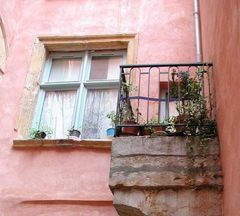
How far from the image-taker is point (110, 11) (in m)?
6.83

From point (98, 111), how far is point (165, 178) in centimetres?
241

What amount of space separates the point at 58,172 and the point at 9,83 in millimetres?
1714

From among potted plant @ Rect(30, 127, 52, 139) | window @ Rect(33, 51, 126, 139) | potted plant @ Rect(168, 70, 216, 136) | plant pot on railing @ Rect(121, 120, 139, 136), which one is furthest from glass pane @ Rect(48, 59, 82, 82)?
potted plant @ Rect(168, 70, 216, 136)

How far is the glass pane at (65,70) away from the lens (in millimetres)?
6402

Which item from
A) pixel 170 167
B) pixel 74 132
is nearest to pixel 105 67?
pixel 74 132

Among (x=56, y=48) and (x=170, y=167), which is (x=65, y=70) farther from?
(x=170, y=167)

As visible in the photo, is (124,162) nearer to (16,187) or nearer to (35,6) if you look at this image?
(16,187)

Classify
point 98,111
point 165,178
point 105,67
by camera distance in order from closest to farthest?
1. point 165,178
2. point 98,111
3. point 105,67

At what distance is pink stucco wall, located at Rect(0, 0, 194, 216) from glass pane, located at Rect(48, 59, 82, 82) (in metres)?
0.42

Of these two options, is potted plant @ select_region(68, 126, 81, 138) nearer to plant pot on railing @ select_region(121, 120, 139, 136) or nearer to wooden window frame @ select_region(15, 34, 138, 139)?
wooden window frame @ select_region(15, 34, 138, 139)

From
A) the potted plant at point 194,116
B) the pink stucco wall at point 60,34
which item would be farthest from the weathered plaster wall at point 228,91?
the pink stucco wall at point 60,34

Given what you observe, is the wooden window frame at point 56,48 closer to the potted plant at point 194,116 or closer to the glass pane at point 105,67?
the glass pane at point 105,67

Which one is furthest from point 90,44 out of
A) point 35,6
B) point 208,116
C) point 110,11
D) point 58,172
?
point 208,116

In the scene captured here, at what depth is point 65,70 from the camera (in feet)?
21.3
